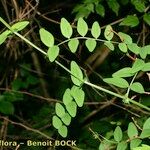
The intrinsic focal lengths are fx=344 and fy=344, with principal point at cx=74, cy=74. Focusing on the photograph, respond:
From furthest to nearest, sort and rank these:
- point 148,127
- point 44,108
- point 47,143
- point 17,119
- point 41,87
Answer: point 41,87, point 17,119, point 44,108, point 47,143, point 148,127

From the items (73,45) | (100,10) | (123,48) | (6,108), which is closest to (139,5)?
(100,10)

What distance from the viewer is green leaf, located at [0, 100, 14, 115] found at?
212 centimetres

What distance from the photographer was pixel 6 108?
2.16m

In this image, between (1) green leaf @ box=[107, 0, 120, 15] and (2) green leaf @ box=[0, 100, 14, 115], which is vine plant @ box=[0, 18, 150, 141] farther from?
(2) green leaf @ box=[0, 100, 14, 115]

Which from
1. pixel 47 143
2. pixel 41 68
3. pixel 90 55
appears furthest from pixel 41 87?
pixel 47 143

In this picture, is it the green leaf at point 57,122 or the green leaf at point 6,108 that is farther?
the green leaf at point 6,108

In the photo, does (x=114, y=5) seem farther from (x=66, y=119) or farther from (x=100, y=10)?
(x=66, y=119)

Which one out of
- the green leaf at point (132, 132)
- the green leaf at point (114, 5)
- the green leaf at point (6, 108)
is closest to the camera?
the green leaf at point (132, 132)

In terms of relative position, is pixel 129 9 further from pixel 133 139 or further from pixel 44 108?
pixel 133 139

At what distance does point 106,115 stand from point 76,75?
1542mm

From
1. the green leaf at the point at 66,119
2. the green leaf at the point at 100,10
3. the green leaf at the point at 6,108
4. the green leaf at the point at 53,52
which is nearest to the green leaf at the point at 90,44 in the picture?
the green leaf at the point at 53,52

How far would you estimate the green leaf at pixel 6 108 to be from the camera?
6.95 feet

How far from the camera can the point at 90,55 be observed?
8.22ft

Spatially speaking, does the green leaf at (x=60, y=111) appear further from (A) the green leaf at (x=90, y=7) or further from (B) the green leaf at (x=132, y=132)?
(A) the green leaf at (x=90, y=7)
